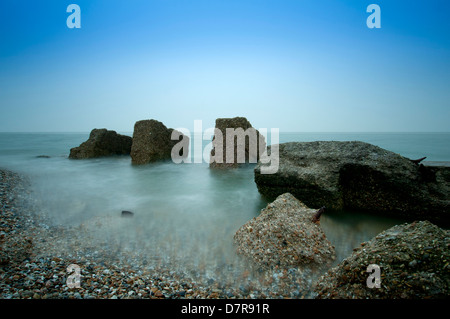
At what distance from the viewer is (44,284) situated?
2.60 metres

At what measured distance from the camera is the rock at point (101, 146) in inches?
529

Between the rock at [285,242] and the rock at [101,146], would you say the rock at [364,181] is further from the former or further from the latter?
the rock at [101,146]

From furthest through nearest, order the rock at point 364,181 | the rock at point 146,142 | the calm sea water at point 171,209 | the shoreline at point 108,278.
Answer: the rock at point 146,142 < the rock at point 364,181 < the calm sea water at point 171,209 < the shoreline at point 108,278

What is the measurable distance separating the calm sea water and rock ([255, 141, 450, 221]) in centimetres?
38

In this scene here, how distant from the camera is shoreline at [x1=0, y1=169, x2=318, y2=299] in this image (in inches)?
100

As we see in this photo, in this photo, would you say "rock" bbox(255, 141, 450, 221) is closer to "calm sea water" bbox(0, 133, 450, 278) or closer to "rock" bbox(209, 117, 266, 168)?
"calm sea water" bbox(0, 133, 450, 278)

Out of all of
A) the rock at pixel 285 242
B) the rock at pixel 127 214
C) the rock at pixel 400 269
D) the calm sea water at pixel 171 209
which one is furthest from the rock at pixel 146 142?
the rock at pixel 400 269

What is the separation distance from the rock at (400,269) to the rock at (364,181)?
7.34 ft

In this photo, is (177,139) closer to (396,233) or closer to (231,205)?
(231,205)

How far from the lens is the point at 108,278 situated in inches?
110

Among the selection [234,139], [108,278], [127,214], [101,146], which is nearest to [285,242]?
[108,278]
